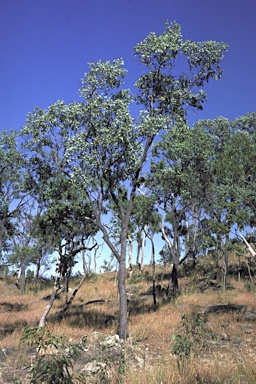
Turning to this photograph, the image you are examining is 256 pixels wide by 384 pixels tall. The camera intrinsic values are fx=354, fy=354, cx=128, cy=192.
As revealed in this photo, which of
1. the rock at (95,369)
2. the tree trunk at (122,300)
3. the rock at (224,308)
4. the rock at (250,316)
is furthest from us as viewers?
the rock at (224,308)

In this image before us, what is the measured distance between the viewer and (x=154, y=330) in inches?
622

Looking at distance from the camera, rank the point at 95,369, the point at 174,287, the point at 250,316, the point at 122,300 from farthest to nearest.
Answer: the point at 174,287 → the point at 250,316 → the point at 122,300 → the point at 95,369

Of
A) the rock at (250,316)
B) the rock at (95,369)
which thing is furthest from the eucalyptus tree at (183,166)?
the rock at (95,369)

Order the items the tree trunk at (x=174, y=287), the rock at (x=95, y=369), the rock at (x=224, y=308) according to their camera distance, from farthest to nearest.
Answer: the tree trunk at (x=174, y=287), the rock at (x=224, y=308), the rock at (x=95, y=369)

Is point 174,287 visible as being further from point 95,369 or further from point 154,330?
point 95,369

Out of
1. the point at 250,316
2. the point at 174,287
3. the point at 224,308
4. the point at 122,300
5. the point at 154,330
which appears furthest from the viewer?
the point at 174,287

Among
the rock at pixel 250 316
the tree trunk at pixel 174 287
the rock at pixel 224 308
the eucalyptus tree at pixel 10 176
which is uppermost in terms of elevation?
the eucalyptus tree at pixel 10 176

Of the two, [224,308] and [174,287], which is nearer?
[224,308]

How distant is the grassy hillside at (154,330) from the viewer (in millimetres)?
6324

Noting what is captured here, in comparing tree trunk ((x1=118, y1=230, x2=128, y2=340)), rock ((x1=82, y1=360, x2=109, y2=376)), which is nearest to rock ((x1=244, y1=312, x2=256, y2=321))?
tree trunk ((x1=118, y1=230, x2=128, y2=340))

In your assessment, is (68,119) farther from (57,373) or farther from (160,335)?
(57,373)

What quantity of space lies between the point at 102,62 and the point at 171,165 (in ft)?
32.0

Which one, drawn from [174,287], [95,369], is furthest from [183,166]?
[95,369]

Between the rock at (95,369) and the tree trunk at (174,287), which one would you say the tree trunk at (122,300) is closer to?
the rock at (95,369)
